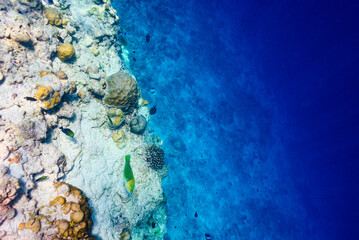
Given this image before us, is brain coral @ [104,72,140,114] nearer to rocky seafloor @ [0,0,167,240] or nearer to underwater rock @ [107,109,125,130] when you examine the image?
rocky seafloor @ [0,0,167,240]

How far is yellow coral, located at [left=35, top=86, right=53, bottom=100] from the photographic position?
11.5ft

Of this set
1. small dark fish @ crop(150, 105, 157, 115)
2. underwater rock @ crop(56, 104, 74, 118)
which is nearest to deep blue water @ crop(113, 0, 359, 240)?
small dark fish @ crop(150, 105, 157, 115)

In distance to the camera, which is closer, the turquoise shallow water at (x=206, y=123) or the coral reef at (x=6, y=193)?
the coral reef at (x=6, y=193)

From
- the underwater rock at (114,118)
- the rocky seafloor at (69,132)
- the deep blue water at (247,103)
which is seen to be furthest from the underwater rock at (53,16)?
the deep blue water at (247,103)

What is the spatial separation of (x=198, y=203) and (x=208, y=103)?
6561 millimetres

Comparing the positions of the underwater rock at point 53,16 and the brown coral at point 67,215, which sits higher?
the underwater rock at point 53,16

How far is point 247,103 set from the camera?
47.2 feet

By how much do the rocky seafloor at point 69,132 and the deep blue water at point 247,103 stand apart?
7.67ft

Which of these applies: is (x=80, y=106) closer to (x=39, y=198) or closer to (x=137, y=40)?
(x=39, y=198)

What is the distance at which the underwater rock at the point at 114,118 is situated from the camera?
5.41 metres

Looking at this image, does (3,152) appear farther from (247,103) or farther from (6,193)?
(247,103)

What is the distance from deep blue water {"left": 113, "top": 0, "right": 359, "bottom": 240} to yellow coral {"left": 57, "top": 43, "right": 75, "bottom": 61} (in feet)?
12.7

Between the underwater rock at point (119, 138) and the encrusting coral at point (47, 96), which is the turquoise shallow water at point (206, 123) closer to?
the underwater rock at point (119, 138)

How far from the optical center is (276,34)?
23.0 meters
